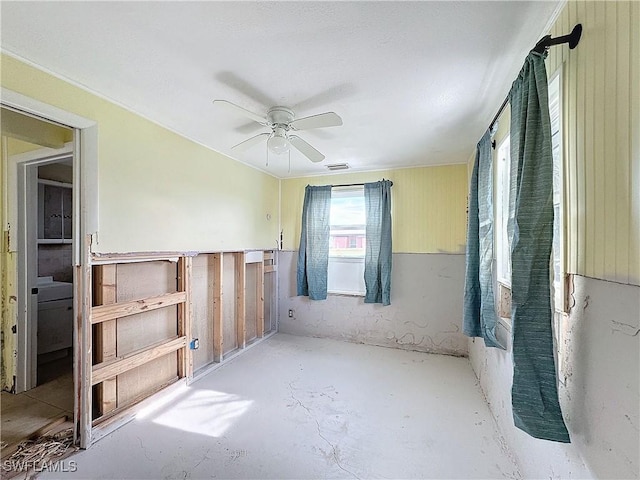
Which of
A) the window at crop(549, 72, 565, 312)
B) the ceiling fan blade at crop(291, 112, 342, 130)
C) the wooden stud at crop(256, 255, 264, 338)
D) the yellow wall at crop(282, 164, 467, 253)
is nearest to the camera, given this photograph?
the window at crop(549, 72, 565, 312)

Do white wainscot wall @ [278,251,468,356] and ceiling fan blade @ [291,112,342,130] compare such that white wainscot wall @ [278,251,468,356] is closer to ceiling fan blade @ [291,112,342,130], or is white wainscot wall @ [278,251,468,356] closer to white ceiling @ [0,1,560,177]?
white ceiling @ [0,1,560,177]

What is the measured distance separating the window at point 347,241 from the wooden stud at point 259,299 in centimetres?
99

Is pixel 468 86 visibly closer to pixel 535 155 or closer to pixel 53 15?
pixel 535 155

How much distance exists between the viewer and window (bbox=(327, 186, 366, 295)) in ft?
13.7

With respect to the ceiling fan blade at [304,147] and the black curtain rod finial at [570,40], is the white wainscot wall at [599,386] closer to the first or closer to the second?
the black curtain rod finial at [570,40]

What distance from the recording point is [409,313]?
12.8ft

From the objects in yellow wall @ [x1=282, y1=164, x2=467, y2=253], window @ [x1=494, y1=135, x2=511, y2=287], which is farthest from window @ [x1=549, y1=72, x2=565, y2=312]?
yellow wall @ [x1=282, y1=164, x2=467, y2=253]

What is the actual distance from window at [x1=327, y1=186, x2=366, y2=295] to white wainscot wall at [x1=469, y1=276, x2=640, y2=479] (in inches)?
113

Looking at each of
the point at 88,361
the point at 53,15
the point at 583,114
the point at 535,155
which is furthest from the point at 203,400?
the point at 583,114

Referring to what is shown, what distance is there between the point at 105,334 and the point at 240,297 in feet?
5.40

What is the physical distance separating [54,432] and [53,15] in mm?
2636

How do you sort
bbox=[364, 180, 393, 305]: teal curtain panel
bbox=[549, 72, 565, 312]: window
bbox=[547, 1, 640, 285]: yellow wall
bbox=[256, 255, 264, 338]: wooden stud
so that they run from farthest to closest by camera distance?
bbox=[256, 255, 264, 338]: wooden stud → bbox=[364, 180, 393, 305]: teal curtain panel → bbox=[549, 72, 565, 312]: window → bbox=[547, 1, 640, 285]: yellow wall

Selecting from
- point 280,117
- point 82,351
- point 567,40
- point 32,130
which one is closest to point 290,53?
point 280,117

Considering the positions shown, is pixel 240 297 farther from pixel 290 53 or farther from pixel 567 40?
pixel 567 40
